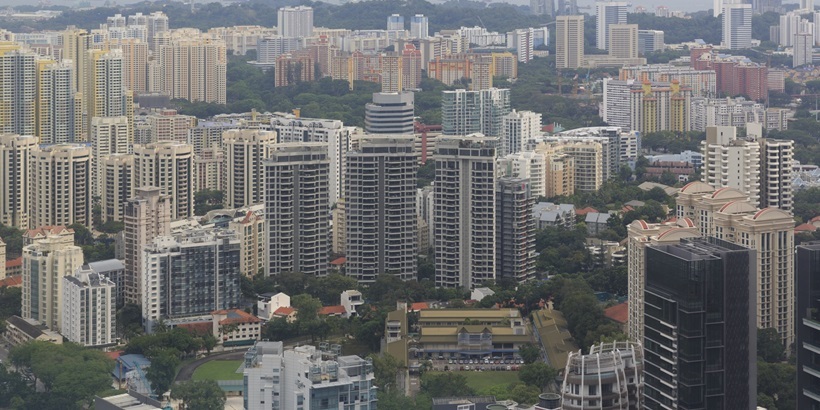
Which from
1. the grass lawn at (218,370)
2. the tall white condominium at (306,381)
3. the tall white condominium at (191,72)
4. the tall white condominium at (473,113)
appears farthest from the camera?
the tall white condominium at (191,72)

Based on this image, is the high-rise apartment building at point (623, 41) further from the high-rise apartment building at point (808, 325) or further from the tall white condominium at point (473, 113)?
the high-rise apartment building at point (808, 325)

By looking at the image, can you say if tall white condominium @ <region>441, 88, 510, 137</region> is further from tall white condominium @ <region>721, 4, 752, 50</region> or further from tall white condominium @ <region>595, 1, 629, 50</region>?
tall white condominium @ <region>721, 4, 752, 50</region>

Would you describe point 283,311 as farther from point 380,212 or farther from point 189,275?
point 380,212

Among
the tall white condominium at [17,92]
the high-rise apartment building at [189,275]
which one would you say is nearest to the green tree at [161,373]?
the high-rise apartment building at [189,275]

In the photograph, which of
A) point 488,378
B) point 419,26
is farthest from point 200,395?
point 419,26

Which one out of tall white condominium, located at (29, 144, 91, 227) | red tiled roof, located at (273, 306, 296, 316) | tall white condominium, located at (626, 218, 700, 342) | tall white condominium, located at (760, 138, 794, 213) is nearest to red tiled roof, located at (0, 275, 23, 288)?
red tiled roof, located at (273, 306, 296, 316)

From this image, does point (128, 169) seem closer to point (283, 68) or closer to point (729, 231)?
point (729, 231)
